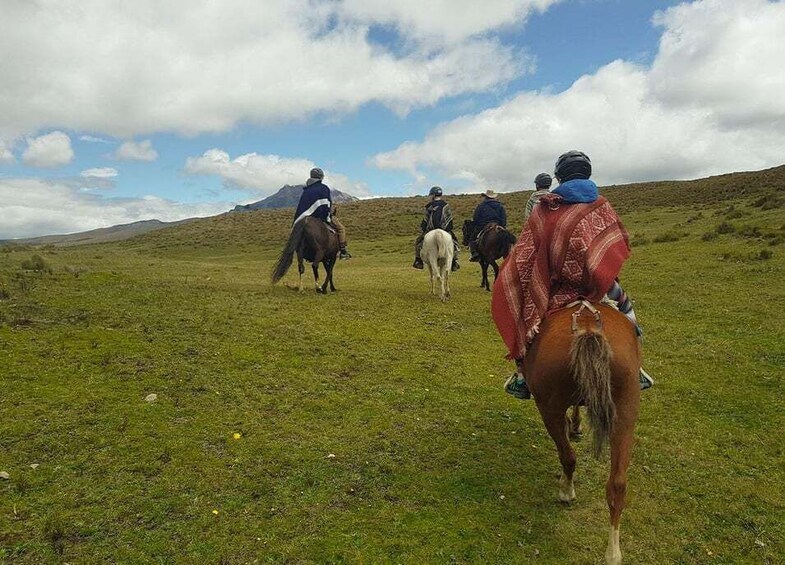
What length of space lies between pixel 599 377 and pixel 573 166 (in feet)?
7.42

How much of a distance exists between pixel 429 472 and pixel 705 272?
13.0 meters

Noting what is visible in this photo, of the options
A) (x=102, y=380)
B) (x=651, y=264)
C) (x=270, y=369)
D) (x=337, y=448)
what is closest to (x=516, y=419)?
(x=337, y=448)

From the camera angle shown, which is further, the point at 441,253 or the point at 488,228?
the point at 488,228

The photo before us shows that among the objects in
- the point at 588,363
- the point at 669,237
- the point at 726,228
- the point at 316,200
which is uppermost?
the point at 316,200

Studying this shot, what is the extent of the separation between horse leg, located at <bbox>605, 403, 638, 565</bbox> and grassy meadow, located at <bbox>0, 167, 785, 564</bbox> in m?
0.28

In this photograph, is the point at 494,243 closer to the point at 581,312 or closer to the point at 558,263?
the point at 558,263

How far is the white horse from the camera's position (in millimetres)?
13641

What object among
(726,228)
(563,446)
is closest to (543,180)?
(563,446)

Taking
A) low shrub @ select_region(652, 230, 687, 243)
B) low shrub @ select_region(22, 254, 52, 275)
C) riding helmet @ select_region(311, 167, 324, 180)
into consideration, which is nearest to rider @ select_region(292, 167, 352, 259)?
riding helmet @ select_region(311, 167, 324, 180)

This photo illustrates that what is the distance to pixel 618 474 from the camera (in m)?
3.70

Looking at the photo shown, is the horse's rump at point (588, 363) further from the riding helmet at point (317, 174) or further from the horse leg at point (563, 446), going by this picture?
the riding helmet at point (317, 174)

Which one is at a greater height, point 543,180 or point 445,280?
point 543,180

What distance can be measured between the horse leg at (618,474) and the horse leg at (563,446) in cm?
51

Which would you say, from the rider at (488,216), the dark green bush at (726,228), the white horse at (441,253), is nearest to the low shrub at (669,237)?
the dark green bush at (726,228)
